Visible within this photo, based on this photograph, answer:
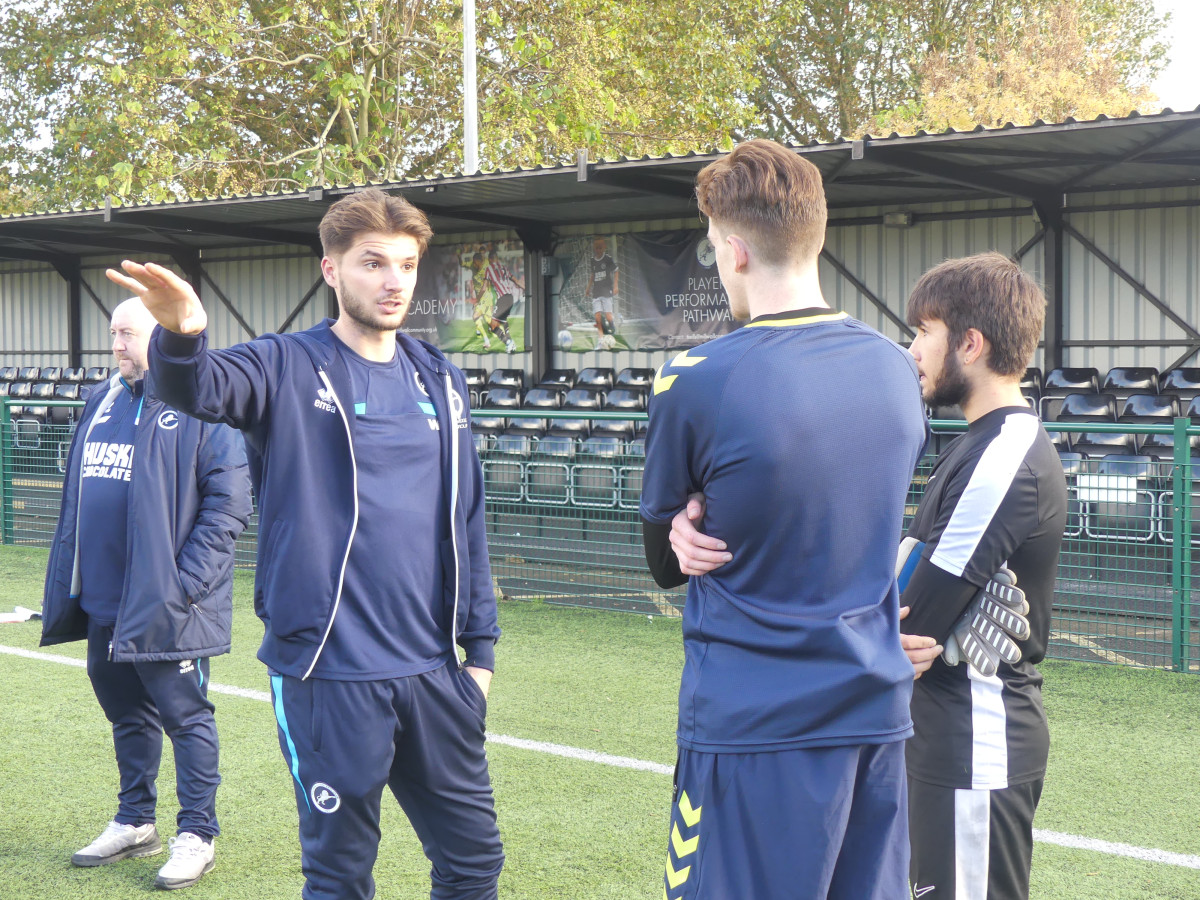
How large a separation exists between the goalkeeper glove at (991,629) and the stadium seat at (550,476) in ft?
21.5

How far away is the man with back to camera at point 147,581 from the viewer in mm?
3891

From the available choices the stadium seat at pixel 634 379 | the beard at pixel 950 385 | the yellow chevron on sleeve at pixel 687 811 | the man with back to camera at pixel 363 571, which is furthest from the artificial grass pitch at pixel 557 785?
the stadium seat at pixel 634 379

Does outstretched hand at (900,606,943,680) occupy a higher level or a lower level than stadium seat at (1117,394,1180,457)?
lower

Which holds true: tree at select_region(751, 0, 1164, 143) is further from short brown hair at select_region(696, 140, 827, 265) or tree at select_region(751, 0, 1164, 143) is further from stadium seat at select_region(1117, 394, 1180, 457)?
short brown hair at select_region(696, 140, 827, 265)

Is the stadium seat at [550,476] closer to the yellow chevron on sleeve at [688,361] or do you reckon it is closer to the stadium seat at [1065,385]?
the stadium seat at [1065,385]

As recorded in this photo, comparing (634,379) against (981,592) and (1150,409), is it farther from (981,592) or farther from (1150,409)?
(981,592)

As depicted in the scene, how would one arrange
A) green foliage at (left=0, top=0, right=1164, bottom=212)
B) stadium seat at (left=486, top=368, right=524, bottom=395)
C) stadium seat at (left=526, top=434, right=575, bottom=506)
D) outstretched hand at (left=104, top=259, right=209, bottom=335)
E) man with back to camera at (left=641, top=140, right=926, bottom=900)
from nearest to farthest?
man with back to camera at (left=641, top=140, right=926, bottom=900)
outstretched hand at (left=104, top=259, right=209, bottom=335)
stadium seat at (left=526, top=434, right=575, bottom=506)
stadium seat at (left=486, top=368, right=524, bottom=395)
green foliage at (left=0, top=0, right=1164, bottom=212)

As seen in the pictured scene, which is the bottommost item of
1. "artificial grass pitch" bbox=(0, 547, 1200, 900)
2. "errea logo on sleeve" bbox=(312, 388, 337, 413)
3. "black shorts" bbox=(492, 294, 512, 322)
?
"artificial grass pitch" bbox=(0, 547, 1200, 900)

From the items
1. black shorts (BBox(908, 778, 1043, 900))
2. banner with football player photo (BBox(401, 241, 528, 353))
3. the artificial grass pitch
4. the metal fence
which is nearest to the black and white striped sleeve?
black shorts (BBox(908, 778, 1043, 900))

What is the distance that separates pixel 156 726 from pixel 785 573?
120 inches

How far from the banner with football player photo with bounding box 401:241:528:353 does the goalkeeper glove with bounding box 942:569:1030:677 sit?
13401mm

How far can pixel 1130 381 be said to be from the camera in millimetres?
11586

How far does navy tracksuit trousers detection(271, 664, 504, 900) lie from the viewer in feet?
8.64

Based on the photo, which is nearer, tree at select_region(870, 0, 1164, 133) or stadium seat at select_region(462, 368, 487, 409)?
stadium seat at select_region(462, 368, 487, 409)
